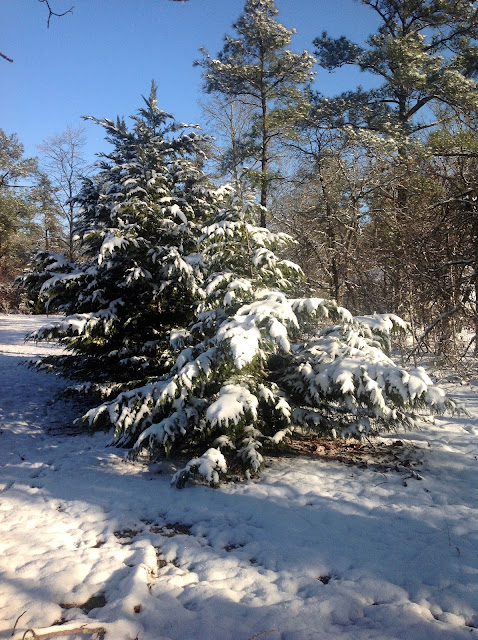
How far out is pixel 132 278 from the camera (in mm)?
5902

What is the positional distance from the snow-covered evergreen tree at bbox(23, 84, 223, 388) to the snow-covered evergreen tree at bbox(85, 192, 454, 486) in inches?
39.0

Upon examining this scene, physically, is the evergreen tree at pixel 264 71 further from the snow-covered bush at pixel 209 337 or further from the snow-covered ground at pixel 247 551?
the snow-covered ground at pixel 247 551

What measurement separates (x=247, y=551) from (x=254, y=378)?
1.96 metres

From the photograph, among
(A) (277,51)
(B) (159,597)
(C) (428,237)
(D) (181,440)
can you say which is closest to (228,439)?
(D) (181,440)

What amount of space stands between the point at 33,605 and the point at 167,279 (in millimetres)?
4595

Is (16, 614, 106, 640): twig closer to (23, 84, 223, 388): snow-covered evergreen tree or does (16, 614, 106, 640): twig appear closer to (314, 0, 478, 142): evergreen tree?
(23, 84, 223, 388): snow-covered evergreen tree

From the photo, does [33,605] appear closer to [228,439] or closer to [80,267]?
[228,439]

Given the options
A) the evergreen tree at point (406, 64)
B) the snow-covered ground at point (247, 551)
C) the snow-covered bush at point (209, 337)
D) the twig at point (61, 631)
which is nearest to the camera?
the twig at point (61, 631)

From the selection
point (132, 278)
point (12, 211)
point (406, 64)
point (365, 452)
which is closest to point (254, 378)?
point (365, 452)

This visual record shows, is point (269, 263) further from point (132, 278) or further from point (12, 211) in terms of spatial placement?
point (12, 211)

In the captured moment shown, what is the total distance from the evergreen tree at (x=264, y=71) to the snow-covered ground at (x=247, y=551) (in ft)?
32.2

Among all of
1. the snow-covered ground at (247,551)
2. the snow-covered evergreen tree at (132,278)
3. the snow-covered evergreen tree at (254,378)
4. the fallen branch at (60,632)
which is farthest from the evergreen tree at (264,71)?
the fallen branch at (60,632)

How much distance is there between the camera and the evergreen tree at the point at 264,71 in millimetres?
12203

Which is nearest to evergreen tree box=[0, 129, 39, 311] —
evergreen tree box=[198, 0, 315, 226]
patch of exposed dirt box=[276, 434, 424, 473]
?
evergreen tree box=[198, 0, 315, 226]
